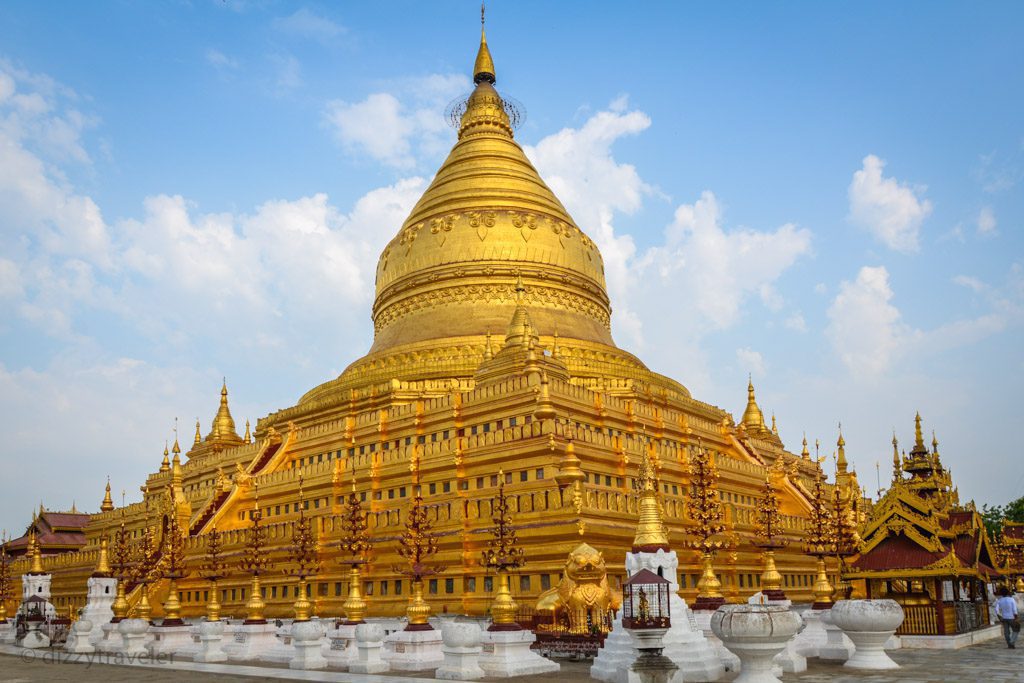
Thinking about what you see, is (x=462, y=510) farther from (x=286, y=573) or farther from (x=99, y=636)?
(x=99, y=636)

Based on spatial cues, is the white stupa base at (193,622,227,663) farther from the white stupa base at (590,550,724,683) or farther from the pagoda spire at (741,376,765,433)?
the pagoda spire at (741,376,765,433)

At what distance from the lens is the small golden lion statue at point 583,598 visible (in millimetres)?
24641

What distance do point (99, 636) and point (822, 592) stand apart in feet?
75.8

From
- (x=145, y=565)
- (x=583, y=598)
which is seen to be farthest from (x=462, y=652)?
(x=145, y=565)

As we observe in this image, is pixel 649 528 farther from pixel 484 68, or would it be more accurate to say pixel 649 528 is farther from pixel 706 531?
pixel 484 68

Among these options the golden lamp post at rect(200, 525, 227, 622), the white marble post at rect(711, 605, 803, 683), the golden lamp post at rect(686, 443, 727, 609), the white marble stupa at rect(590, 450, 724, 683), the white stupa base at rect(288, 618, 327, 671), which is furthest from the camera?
the golden lamp post at rect(200, 525, 227, 622)

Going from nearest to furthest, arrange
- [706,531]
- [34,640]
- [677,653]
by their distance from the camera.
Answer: [677,653] < [706,531] < [34,640]

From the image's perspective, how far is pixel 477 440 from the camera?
114 ft

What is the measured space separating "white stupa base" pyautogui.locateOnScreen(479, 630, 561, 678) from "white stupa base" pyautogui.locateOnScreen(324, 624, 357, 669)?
432 cm

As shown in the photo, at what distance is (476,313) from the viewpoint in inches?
1890

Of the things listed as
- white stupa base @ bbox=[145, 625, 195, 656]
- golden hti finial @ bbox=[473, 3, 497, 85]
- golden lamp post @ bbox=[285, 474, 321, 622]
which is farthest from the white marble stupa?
golden hti finial @ bbox=[473, 3, 497, 85]

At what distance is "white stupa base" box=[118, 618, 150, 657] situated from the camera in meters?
29.2

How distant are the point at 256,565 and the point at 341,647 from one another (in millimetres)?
5269

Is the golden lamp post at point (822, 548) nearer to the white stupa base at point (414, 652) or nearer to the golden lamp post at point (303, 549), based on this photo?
the white stupa base at point (414, 652)
